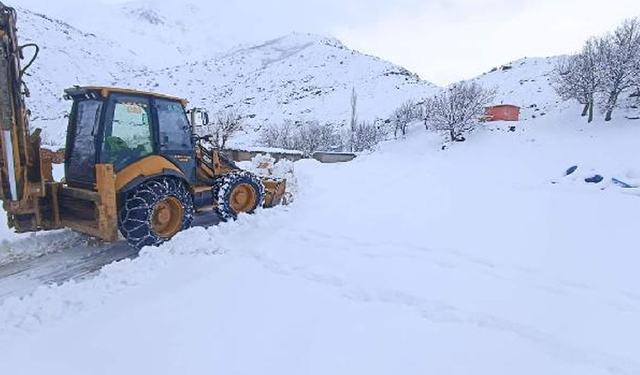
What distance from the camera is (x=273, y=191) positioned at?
8.47m

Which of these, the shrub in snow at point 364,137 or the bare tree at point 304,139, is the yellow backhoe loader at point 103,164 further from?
the shrub in snow at point 364,137

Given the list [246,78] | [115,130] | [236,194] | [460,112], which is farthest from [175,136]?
[246,78]

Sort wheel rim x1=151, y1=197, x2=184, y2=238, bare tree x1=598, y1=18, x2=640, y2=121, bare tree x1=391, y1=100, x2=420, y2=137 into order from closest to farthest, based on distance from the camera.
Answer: wheel rim x1=151, y1=197, x2=184, y2=238, bare tree x1=598, y1=18, x2=640, y2=121, bare tree x1=391, y1=100, x2=420, y2=137

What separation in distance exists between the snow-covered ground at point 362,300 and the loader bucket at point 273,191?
674 mm

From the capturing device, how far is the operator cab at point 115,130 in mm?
5633

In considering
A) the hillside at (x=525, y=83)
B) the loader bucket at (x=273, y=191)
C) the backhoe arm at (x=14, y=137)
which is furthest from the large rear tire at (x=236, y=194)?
the hillside at (x=525, y=83)

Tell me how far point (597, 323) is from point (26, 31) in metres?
69.5

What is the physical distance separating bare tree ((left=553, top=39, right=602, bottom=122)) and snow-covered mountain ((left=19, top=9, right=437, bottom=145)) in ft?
67.6

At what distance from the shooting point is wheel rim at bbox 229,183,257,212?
756 cm

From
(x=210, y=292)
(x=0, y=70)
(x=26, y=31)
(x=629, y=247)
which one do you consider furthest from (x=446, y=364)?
(x=26, y=31)

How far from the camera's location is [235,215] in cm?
730

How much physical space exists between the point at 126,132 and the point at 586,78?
1833cm

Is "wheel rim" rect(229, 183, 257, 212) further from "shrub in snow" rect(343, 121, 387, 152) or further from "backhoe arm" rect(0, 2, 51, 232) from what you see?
"shrub in snow" rect(343, 121, 387, 152)

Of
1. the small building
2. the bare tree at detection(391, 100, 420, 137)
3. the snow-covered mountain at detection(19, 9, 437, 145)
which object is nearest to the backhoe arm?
the small building
